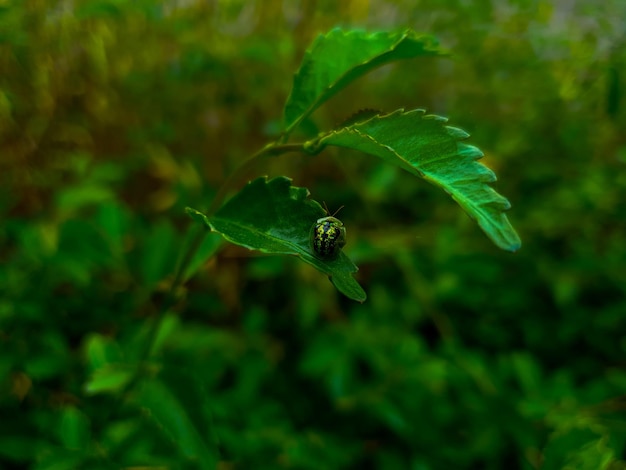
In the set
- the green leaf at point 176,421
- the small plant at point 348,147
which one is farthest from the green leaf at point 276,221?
the green leaf at point 176,421

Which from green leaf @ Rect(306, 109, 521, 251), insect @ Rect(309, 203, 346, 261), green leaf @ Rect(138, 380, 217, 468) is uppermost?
green leaf @ Rect(306, 109, 521, 251)

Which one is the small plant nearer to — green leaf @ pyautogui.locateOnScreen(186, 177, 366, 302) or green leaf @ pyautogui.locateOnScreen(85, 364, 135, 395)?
green leaf @ pyautogui.locateOnScreen(186, 177, 366, 302)

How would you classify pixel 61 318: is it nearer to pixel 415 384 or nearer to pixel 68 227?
pixel 68 227

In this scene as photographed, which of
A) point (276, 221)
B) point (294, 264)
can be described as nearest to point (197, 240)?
point (276, 221)

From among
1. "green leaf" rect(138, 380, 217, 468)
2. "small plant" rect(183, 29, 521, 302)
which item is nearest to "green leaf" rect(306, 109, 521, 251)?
"small plant" rect(183, 29, 521, 302)

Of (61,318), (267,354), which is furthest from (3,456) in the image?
(267,354)

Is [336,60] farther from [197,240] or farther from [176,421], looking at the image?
[176,421]
